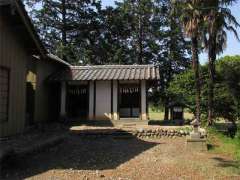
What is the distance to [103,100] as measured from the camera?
22.7 metres

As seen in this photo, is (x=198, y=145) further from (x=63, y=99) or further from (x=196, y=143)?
(x=63, y=99)

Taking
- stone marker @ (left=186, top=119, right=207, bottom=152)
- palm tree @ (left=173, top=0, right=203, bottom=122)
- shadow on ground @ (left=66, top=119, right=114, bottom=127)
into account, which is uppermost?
palm tree @ (left=173, top=0, right=203, bottom=122)

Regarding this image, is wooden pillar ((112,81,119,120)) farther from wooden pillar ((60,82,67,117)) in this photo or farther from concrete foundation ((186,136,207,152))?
concrete foundation ((186,136,207,152))

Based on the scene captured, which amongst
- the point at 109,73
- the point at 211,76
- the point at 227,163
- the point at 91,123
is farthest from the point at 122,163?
the point at 211,76

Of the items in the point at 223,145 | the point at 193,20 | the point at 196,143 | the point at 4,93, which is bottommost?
the point at 223,145

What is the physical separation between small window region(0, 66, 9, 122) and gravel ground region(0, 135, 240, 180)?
6.25 ft

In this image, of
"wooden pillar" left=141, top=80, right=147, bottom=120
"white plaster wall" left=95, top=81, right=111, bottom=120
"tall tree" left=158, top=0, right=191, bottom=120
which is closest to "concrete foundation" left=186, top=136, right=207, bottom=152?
"wooden pillar" left=141, top=80, right=147, bottom=120

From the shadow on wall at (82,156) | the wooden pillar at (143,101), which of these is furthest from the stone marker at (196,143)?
the wooden pillar at (143,101)

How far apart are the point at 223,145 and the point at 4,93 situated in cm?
801

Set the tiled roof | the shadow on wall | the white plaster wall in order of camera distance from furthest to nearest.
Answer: the white plaster wall
the tiled roof
the shadow on wall

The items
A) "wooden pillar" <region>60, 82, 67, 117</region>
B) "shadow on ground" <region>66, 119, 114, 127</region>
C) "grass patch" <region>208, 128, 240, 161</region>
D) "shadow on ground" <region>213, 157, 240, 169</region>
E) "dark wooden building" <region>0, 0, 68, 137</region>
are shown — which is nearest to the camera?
"shadow on ground" <region>213, 157, 240, 169</region>

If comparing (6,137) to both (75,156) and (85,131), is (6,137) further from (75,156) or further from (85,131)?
(85,131)

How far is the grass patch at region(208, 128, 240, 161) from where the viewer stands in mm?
12562

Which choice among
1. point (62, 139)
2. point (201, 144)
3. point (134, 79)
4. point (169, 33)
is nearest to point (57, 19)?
point (169, 33)
